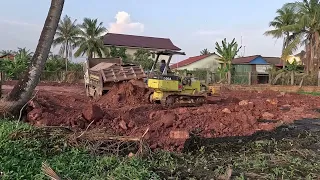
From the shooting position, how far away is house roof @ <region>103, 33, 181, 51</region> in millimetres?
58188

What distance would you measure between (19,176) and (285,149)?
5.39m

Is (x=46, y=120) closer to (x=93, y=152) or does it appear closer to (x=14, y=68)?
(x=93, y=152)

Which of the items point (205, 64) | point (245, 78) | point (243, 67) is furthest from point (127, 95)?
point (205, 64)

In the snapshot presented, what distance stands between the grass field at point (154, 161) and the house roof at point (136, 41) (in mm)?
50239

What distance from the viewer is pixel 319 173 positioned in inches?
232

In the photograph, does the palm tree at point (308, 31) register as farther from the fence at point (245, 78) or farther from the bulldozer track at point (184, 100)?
the bulldozer track at point (184, 100)

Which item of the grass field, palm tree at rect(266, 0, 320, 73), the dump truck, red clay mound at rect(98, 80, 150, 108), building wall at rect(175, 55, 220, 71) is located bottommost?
the grass field

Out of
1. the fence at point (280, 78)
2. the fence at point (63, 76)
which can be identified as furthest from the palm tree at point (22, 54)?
the fence at point (280, 78)

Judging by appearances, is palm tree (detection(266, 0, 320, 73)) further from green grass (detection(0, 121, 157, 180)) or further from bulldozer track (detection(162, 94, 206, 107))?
green grass (detection(0, 121, 157, 180))

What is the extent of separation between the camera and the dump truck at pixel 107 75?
15.3 m

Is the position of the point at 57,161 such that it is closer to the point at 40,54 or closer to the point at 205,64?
the point at 40,54

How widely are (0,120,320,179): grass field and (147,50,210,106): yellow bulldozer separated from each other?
5469mm

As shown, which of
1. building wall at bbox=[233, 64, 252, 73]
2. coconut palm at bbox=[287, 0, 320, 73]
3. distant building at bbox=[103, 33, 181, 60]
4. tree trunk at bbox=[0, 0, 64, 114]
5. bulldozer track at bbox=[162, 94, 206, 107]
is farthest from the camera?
distant building at bbox=[103, 33, 181, 60]

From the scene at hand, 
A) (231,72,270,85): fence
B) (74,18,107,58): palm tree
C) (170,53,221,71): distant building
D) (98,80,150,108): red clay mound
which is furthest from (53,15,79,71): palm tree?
(98,80,150,108): red clay mound
